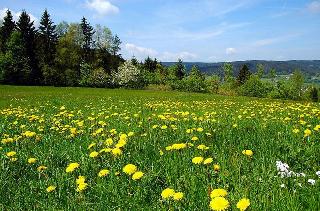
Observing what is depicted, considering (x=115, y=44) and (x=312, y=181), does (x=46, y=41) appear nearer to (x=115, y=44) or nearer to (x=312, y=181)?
(x=115, y=44)

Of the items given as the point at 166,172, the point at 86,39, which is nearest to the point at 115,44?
the point at 86,39

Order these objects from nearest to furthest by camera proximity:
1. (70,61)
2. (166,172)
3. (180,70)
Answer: (166,172) → (70,61) → (180,70)

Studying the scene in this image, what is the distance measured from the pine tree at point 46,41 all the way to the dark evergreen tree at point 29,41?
1.30 meters

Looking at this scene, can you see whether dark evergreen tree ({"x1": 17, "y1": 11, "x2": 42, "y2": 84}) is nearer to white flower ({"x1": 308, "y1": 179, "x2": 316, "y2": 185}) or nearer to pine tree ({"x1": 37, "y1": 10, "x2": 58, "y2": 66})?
pine tree ({"x1": 37, "y1": 10, "x2": 58, "y2": 66})

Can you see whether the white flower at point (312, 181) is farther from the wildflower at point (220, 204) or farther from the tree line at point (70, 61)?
the tree line at point (70, 61)

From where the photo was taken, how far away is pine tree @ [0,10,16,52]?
66.7m

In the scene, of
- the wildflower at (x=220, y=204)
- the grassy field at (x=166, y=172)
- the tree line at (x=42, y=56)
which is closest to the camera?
the wildflower at (x=220, y=204)

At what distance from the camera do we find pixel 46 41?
232ft

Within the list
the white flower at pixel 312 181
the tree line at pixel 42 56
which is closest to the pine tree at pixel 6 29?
the tree line at pixel 42 56

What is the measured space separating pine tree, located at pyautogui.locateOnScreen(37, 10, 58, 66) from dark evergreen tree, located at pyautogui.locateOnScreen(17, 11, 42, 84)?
4.26 ft

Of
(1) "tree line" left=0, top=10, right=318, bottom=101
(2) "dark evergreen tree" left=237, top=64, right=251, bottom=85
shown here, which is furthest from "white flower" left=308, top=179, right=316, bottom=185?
(2) "dark evergreen tree" left=237, top=64, right=251, bottom=85

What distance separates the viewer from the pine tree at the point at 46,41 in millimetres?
67588

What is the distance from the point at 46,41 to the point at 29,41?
405 centimetres

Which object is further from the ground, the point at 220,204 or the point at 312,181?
the point at 220,204
